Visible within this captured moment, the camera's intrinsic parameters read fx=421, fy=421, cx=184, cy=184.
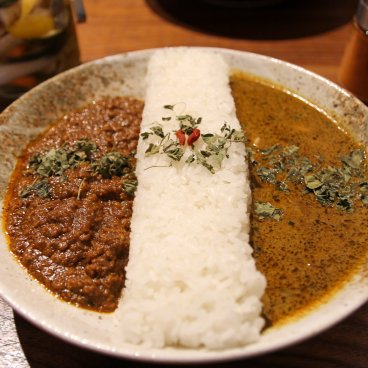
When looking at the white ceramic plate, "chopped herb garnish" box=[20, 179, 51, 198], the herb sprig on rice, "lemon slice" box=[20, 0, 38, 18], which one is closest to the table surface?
the white ceramic plate

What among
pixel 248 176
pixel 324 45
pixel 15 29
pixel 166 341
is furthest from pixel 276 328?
pixel 324 45

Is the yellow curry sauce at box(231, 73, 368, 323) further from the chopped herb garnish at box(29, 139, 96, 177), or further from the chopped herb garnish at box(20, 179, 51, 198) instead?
the chopped herb garnish at box(20, 179, 51, 198)

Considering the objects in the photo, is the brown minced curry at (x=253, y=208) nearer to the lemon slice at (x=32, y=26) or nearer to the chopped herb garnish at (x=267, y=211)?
the chopped herb garnish at (x=267, y=211)

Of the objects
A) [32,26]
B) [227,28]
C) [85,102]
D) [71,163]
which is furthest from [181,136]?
[227,28]

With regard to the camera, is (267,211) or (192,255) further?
(267,211)

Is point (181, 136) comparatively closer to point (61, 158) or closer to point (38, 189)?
point (61, 158)
